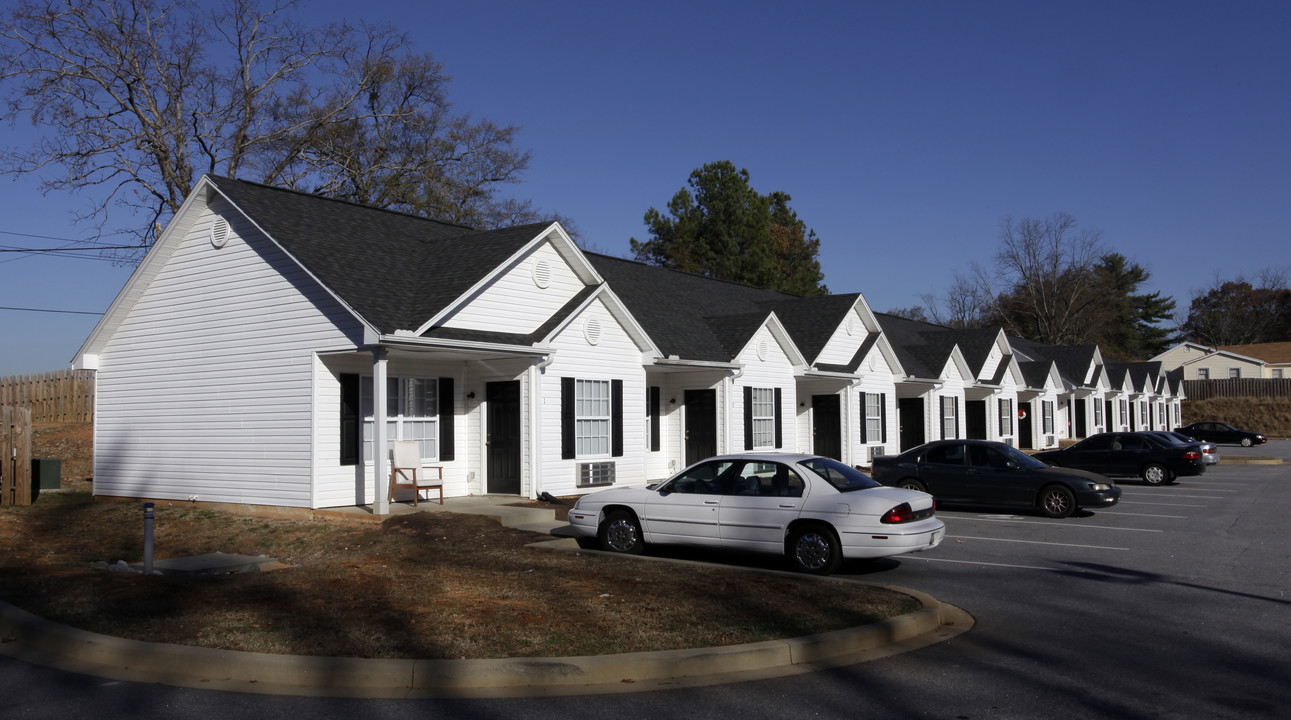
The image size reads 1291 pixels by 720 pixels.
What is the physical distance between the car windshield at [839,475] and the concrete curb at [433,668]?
382cm

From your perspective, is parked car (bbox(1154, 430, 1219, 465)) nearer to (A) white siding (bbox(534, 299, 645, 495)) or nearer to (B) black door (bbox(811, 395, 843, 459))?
(B) black door (bbox(811, 395, 843, 459))

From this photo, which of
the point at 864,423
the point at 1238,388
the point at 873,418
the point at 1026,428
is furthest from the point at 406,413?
the point at 1238,388

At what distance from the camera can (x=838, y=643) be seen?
8.04 meters

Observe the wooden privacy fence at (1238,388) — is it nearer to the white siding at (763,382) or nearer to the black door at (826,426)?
the black door at (826,426)

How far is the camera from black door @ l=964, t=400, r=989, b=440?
37.8 m

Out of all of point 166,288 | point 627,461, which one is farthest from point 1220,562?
point 166,288

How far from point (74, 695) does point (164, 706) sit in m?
0.81

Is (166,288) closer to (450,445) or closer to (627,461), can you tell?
(450,445)

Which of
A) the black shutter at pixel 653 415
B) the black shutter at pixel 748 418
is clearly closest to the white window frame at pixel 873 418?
the black shutter at pixel 748 418

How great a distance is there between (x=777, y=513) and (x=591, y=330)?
8.62 meters

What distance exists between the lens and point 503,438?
61.8ft

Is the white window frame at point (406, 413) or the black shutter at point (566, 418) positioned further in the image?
the black shutter at point (566, 418)

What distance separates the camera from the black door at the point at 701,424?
2402 cm

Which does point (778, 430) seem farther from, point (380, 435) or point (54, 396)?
point (54, 396)
